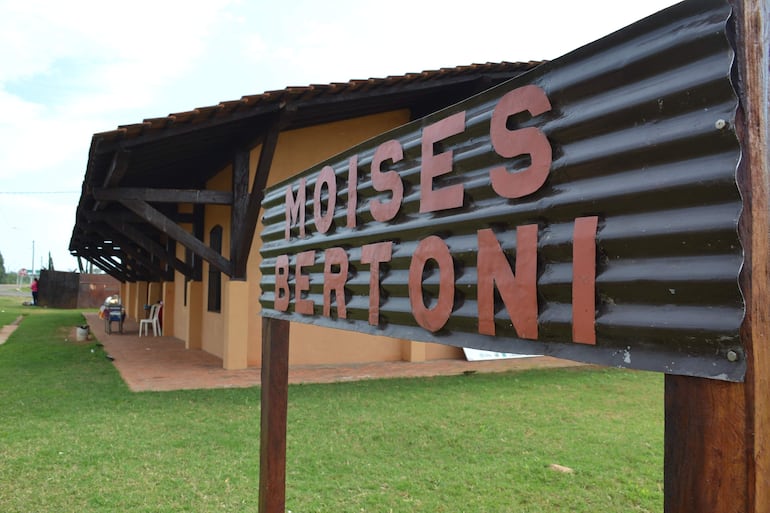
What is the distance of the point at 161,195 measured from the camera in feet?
30.0

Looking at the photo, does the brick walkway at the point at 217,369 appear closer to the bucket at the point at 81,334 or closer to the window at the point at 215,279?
the window at the point at 215,279


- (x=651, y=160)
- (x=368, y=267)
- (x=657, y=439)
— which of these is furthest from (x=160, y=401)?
(x=651, y=160)

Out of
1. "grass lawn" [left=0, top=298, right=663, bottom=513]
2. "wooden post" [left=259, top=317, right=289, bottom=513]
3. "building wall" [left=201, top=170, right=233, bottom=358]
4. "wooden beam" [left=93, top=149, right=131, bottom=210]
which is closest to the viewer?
"wooden post" [left=259, top=317, right=289, bottom=513]

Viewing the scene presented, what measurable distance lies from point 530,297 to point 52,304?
39.0 meters

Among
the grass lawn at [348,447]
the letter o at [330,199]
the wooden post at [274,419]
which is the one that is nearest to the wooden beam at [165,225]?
the grass lawn at [348,447]

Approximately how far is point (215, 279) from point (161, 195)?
377 centimetres

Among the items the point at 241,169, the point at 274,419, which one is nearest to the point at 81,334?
the point at 241,169

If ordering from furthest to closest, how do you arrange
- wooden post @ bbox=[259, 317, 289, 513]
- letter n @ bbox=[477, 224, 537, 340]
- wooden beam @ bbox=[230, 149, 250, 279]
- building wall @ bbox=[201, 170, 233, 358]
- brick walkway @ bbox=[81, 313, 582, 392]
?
1. building wall @ bbox=[201, 170, 233, 358]
2. wooden beam @ bbox=[230, 149, 250, 279]
3. brick walkway @ bbox=[81, 313, 582, 392]
4. wooden post @ bbox=[259, 317, 289, 513]
5. letter n @ bbox=[477, 224, 537, 340]

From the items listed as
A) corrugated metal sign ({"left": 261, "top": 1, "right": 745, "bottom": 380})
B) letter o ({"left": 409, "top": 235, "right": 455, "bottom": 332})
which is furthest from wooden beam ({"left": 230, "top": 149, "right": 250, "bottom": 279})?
letter o ({"left": 409, "top": 235, "right": 455, "bottom": 332})

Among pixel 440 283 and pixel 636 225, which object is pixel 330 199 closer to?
pixel 440 283

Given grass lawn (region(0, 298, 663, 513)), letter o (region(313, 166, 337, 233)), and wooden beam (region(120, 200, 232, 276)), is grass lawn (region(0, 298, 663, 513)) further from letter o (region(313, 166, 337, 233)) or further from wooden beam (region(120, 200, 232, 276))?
letter o (region(313, 166, 337, 233))

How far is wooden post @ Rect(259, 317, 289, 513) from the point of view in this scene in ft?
9.64

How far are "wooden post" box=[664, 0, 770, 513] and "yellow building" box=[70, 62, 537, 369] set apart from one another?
24.8 feet

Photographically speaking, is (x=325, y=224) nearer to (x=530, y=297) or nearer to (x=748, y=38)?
(x=530, y=297)
